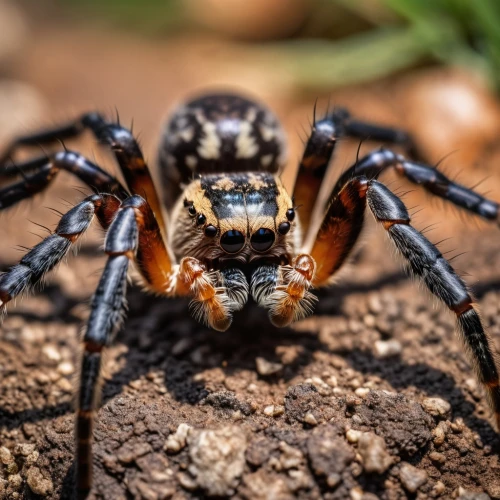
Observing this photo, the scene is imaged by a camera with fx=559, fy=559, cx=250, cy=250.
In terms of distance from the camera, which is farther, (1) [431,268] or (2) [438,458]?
(1) [431,268]

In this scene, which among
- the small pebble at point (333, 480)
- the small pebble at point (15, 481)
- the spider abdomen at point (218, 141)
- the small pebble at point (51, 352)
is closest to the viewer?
the small pebble at point (333, 480)

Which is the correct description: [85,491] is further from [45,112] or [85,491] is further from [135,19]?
[135,19]

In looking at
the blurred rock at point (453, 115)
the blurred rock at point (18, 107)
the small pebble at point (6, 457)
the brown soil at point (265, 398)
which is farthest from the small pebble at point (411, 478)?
the blurred rock at point (18, 107)

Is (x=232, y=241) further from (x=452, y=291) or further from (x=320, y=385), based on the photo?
(x=452, y=291)

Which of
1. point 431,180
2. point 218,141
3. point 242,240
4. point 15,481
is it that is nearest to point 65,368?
point 15,481

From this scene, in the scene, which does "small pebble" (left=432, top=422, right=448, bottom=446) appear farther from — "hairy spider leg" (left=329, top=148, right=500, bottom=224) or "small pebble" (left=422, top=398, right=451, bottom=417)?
"hairy spider leg" (left=329, top=148, right=500, bottom=224)

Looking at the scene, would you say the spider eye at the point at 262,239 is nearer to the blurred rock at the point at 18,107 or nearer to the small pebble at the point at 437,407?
the small pebble at the point at 437,407
